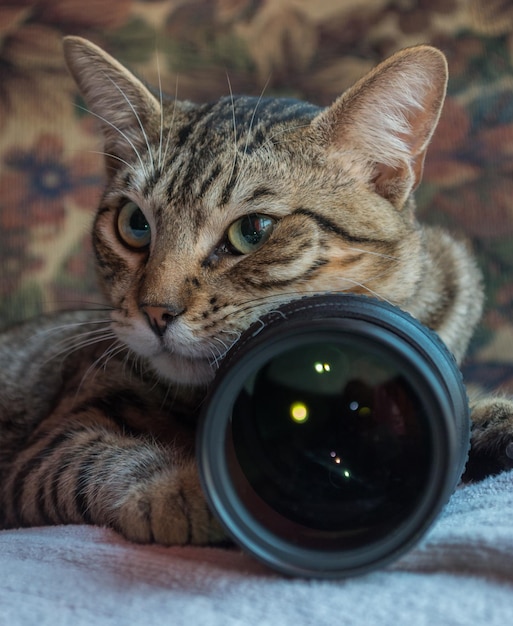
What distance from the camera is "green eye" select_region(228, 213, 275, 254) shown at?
2.61 feet

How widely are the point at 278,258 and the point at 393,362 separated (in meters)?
0.24

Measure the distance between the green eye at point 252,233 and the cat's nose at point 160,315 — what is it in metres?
0.11

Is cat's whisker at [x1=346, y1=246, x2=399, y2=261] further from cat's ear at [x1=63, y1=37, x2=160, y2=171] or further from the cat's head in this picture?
cat's ear at [x1=63, y1=37, x2=160, y2=171]

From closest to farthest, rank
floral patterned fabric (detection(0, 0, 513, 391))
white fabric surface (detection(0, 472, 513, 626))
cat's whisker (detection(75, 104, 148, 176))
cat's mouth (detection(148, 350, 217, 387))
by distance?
1. white fabric surface (detection(0, 472, 513, 626))
2. cat's mouth (detection(148, 350, 217, 387))
3. cat's whisker (detection(75, 104, 148, 176))
4. floral patterned fabric (detection(0, 0, 513, 391))

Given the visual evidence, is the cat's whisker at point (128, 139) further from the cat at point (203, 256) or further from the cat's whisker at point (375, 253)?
the cat's whisker at point (375, 253)

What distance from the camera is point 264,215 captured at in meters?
0.80

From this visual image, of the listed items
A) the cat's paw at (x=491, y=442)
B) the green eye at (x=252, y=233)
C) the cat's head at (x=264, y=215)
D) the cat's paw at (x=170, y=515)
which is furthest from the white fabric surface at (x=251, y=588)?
the green eye at (x=252, y=233)

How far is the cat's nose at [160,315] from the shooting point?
0.74 meters

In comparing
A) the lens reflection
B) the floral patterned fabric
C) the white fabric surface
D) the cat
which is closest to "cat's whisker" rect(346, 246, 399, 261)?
the cat

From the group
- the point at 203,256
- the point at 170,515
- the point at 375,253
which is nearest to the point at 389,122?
the point at 375,253

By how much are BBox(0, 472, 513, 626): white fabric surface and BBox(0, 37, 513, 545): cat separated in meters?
0.06

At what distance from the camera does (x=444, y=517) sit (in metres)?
0.73

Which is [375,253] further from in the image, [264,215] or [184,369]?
[184,369]

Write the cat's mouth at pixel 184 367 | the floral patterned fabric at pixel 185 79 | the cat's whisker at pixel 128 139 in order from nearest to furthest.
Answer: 1. the cat's mouth at pixel 184 367
2. the cat's whisker at pixel 128 139
3. the floral patterned fabric at pixel 185 79
